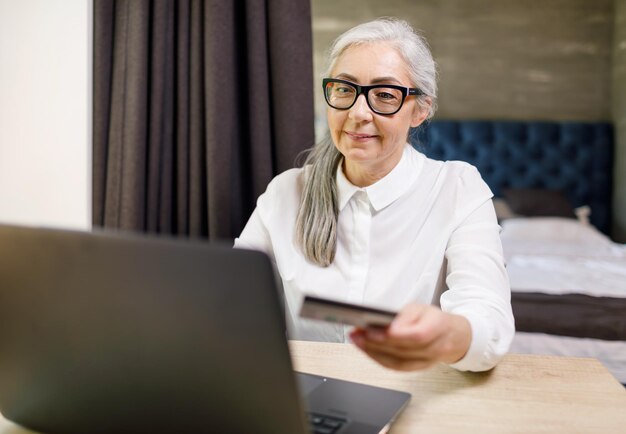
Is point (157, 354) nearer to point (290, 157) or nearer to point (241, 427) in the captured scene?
point (241, 427)

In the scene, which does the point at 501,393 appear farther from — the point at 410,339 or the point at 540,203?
the point at 540,203

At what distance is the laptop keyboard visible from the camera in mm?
670

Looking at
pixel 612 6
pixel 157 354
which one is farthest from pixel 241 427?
pixel 612 6

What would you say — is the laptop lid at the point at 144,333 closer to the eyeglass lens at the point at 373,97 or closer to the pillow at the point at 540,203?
the eyeglass lens at the point at 373,97

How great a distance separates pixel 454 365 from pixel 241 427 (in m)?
0.46

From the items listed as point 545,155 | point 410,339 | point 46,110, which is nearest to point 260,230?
point 46,110

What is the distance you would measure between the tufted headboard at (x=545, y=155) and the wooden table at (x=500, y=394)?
9.96 ft

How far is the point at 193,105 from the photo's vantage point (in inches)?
60.3

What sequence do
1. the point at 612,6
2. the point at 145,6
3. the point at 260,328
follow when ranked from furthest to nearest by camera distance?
the point at 612,6 < the point at 145,6 < the point at 260,328

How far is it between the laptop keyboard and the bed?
3.18 feet

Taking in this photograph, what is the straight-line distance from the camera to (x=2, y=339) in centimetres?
62

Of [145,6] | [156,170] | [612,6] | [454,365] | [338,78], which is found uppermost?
[612,6]

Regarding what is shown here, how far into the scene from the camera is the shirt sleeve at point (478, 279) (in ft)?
2.89

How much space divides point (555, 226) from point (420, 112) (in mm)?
2288
